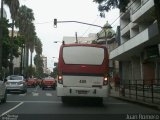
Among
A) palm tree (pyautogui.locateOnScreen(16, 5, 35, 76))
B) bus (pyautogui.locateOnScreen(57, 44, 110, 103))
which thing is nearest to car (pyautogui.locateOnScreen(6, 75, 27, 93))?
bus (pyautogui.locateOnScreen(57, 44, 110, 103))

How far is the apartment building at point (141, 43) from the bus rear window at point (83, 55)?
362 centimetres

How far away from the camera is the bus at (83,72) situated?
20.5 metres

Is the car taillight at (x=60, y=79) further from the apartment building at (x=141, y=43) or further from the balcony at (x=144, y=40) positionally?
the balcony at (x=144, y=40)

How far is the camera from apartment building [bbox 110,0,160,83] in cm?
3434

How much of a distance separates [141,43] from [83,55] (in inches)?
701

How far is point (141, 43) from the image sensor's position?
3791 centimetres

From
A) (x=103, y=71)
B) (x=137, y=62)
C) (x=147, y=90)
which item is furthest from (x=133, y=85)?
(x=137, y=62)

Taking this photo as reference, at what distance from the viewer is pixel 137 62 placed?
53.0 m

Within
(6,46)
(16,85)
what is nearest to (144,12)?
(16,85)

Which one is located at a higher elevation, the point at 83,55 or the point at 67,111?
the point at 83,55

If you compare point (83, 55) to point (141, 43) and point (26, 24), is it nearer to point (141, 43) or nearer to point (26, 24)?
point (141, 43)

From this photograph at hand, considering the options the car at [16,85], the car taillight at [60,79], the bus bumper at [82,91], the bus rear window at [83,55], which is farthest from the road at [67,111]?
the car at [16,85]

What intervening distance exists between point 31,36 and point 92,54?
A: 63390 mm

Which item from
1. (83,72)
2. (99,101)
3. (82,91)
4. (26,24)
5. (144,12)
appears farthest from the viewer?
(26,24)
